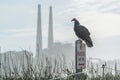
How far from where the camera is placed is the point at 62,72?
8.86 meters

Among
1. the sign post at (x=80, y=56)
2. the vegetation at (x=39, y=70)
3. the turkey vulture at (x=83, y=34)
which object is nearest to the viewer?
the sign post at (x=80, y=56)

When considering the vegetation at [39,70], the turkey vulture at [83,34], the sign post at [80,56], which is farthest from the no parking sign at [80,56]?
the vegetation at [39,70]

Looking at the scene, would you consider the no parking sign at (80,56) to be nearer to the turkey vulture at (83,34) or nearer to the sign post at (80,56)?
the sign post at (80,56)

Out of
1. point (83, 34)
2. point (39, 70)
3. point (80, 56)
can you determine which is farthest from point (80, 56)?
point (39, 70)

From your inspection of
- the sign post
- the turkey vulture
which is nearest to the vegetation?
the turkey vulture

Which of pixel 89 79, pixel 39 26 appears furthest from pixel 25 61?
pixel 39 26

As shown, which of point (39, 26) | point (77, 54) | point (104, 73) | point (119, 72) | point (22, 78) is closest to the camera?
point (77, 54)

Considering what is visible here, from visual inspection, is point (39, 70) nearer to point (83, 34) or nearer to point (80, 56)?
point (83, 34)

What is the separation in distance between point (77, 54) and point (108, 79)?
4.01m

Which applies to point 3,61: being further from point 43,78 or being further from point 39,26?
point 39,26

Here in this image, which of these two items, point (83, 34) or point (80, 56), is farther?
point (83, 34)

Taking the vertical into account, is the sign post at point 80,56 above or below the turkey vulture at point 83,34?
below

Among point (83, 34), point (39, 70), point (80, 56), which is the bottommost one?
point (39, 70)

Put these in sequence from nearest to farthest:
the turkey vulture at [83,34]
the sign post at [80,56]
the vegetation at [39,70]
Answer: the sign post at [80,56], the turkey vulture at [83,34], the vegetation at [39,70]
